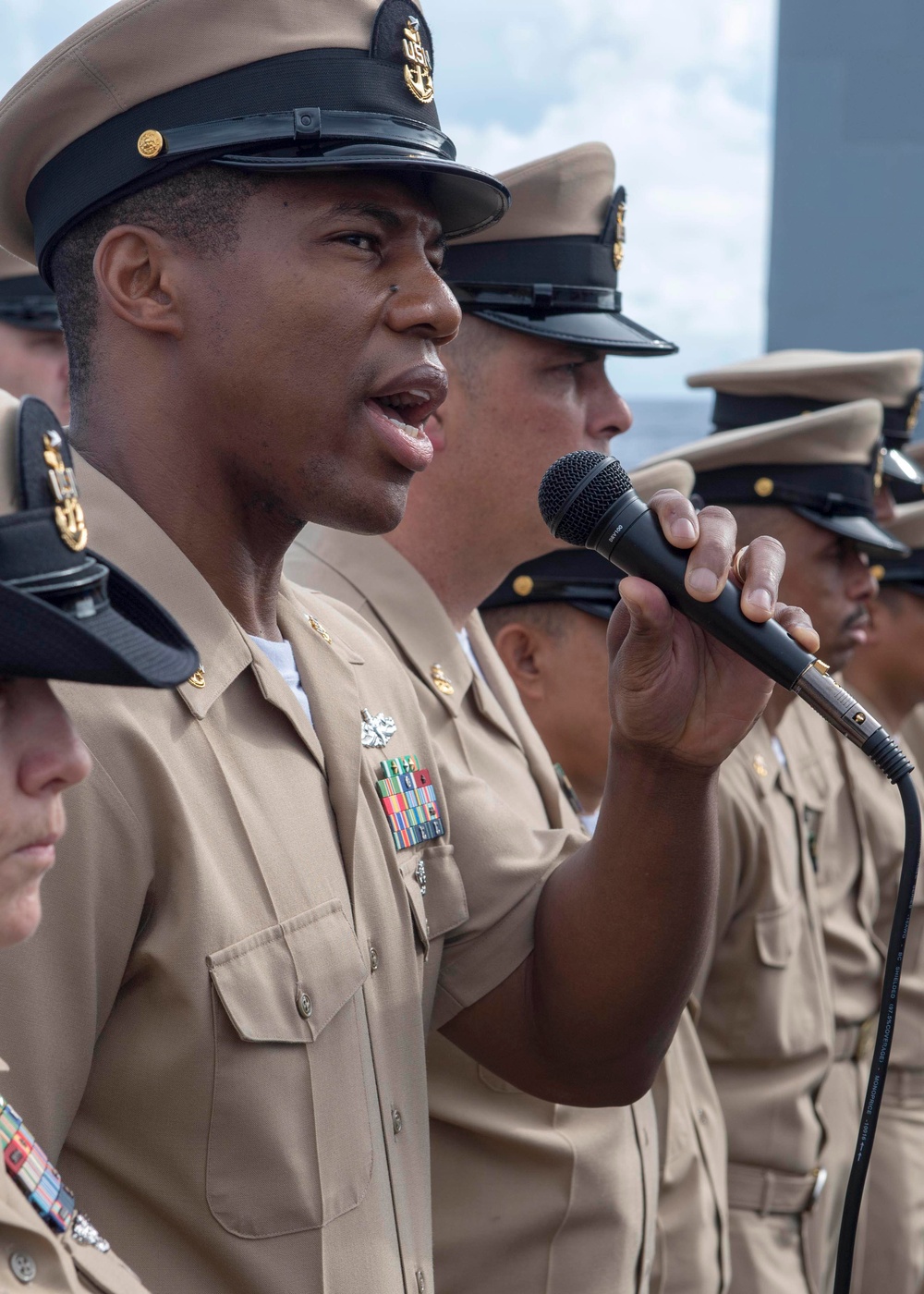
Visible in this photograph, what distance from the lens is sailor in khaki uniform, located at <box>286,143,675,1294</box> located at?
98.4 inches

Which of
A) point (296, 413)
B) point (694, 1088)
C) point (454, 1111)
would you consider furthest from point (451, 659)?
point (694, 1088)

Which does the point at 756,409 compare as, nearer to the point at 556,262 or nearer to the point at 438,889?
the point at 556,262

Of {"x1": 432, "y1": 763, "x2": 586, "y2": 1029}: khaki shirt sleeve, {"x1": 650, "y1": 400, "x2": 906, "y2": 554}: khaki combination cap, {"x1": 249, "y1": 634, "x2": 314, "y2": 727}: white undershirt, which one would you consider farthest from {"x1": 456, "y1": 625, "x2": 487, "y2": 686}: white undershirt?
{"x1": 650, "y1": 400, "x2": 906, "y2": 554}: khaki combination cap

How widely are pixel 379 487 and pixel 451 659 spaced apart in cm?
87

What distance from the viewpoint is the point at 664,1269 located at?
3.20 metres

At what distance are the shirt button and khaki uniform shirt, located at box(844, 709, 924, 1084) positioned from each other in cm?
395

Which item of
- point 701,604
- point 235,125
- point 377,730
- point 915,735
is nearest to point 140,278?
point 235,125

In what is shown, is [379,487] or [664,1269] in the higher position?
[379,487]

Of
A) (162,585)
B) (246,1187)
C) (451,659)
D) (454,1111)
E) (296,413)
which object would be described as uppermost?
(296,413)

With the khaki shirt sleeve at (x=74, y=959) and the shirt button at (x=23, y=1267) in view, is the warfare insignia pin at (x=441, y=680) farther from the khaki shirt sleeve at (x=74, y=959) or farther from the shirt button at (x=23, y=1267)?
the shirt button at (x=23, y=1267)

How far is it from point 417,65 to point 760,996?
259 cm

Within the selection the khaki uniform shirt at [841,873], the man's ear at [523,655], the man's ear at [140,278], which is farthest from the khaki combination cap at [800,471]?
the man's ear at [140,278]

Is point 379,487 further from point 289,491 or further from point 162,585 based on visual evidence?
point 162,585

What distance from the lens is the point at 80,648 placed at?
48.2 inches
